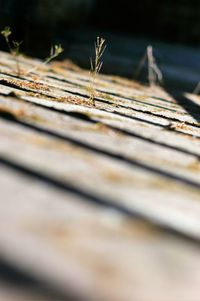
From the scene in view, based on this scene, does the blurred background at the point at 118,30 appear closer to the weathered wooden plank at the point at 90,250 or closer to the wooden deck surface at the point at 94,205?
the wooden deck surface at the point at 94,205

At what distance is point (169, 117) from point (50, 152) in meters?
1.54

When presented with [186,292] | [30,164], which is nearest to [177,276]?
[186,292]

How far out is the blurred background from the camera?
257 inches

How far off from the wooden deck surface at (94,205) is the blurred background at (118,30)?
3.29 metres

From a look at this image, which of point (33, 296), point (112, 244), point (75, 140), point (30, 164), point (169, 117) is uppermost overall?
point (169, 117)

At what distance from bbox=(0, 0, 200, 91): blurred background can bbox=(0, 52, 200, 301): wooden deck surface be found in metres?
3.29

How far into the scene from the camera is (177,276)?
1104mm

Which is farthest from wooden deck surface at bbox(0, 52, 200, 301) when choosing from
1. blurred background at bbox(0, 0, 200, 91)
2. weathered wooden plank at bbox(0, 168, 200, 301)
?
blurred background at bbox(0, 0, 200, 91)

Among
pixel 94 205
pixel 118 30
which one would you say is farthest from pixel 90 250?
pixel 118 30

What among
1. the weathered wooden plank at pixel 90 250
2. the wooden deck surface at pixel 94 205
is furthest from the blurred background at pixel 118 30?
the weathered wooden plank at pixel 90 250

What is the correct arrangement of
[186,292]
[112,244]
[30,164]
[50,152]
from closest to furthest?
[186,292] < [112,244] < [30,164] < [50,152]

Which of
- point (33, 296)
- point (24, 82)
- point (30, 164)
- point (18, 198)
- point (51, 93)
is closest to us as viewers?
point (33, 296)

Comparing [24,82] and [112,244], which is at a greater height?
[24,82]

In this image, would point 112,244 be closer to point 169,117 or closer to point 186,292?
point 186,292
